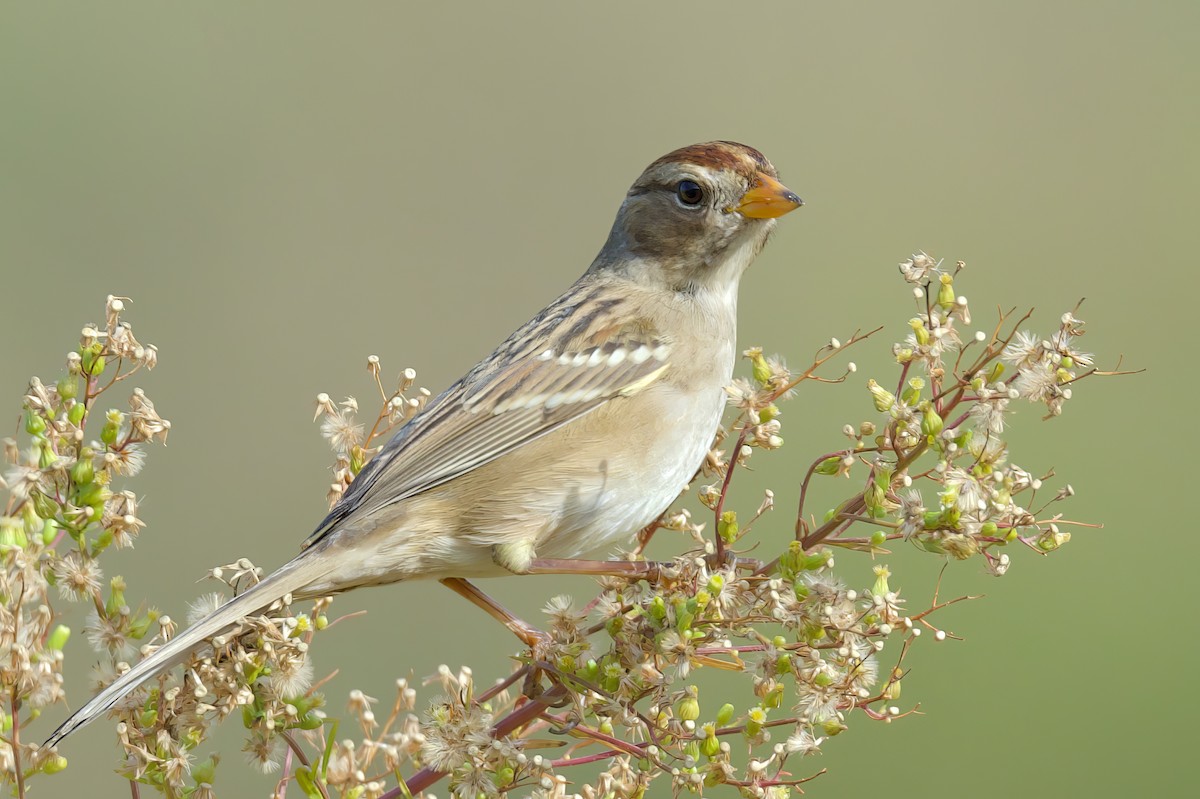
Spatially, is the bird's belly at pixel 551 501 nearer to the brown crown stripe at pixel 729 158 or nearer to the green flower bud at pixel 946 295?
the brown crown stripe at pixel 729 158

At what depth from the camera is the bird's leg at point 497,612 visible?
9.22ft

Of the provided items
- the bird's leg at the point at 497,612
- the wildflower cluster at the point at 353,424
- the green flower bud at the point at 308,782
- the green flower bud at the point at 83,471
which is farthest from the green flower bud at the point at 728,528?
the green flower bud at the point at 83,471

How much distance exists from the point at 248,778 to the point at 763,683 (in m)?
3.97

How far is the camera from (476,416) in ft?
10.8

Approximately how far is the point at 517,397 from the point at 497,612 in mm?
554

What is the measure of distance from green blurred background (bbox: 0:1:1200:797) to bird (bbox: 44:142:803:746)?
2.07 meters

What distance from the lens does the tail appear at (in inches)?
77.9

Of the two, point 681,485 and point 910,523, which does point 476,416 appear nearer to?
point 681,485

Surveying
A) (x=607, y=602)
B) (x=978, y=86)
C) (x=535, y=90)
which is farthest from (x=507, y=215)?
(x=607, y=602)

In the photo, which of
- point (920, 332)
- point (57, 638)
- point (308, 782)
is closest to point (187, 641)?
point (57, 638)

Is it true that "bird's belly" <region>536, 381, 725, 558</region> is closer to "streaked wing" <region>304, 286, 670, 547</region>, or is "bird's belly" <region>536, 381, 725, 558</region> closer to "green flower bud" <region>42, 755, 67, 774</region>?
"streaked wing" <region>304, 286, 670, 547</region>

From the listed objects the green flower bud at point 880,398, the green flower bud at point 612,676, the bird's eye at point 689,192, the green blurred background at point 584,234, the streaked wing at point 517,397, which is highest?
the green blurred background at point 584,234

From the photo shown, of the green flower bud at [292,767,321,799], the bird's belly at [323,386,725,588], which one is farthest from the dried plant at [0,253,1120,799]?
the bird's belly at [323,386,725,588]

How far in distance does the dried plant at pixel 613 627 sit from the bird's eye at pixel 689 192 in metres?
1.39
